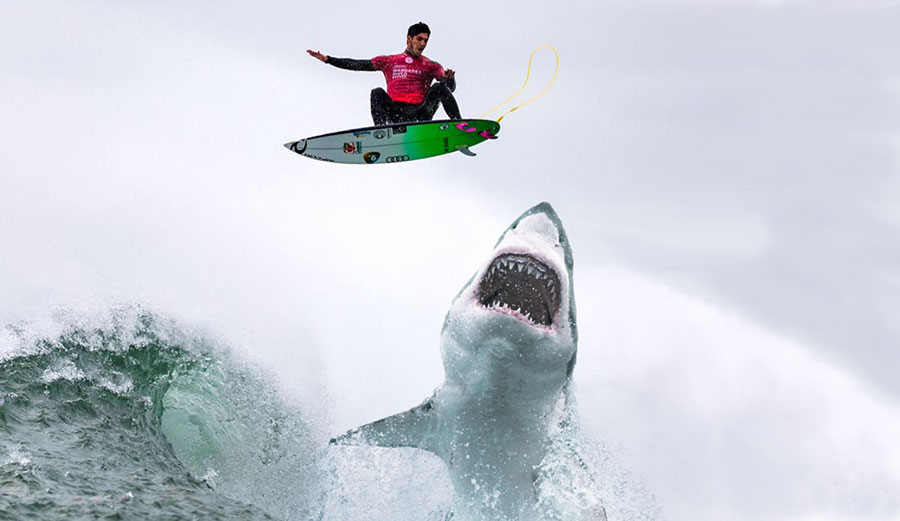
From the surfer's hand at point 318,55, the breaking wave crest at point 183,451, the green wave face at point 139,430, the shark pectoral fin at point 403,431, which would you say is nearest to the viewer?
the green wave face at point 139,430

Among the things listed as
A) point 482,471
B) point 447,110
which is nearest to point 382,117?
point 447,110

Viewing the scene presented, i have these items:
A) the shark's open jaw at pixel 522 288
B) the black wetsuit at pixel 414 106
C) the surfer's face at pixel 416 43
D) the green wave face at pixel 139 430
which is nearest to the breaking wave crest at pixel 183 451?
the green wave face at pixel 139 430

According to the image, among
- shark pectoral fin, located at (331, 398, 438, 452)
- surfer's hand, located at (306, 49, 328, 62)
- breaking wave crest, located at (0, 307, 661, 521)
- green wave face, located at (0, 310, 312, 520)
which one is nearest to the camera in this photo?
green wave face, located at (0, 310, 312, 520)

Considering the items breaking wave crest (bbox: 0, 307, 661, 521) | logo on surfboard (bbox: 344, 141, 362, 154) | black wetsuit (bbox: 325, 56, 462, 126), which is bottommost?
breaking wave crest (bbox: 0, 307, 661, 521)

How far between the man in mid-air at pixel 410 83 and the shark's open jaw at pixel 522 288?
25.9 ft

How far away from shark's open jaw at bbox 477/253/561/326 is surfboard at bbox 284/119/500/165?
8.19 m

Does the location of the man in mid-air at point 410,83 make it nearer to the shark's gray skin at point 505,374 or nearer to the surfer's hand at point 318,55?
the surfer's hand at point 318,55

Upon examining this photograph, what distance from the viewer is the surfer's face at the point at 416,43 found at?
1698 centimetres

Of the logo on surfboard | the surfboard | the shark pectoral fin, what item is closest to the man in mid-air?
the surfboard

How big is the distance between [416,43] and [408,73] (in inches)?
26.6

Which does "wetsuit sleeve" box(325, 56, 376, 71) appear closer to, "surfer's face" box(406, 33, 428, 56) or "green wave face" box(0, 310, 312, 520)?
"surfer's face" box(406, 33, 428, 56)

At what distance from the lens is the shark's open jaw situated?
10297 millimetres

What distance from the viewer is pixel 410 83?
1752 cm

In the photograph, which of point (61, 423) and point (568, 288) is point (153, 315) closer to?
point (61, 423)
